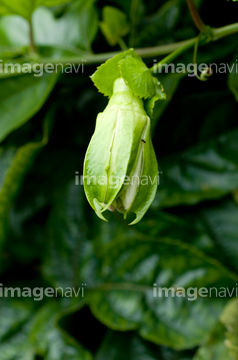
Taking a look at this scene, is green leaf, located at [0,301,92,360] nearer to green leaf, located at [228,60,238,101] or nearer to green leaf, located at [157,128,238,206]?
green leaf, located at [157,128,238,206]

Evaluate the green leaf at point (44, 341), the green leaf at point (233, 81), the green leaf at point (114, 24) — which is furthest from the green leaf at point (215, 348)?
the green leaf at point (114, 24)

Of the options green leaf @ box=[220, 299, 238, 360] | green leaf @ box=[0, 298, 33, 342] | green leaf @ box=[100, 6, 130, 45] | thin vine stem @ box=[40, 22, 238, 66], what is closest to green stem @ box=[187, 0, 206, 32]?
thin vine stem @ box=[40, 22, 238, 66]

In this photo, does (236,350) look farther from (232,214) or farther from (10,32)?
(10,32)

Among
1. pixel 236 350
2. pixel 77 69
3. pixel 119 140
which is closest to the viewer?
pixel 119 140

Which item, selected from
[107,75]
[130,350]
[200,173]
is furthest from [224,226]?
[107,75]

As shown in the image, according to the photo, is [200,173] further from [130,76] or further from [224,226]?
[130,76]

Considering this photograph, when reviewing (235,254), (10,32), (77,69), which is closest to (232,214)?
(235,254)

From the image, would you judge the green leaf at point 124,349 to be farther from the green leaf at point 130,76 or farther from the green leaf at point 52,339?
the green leaf at point 130,76
